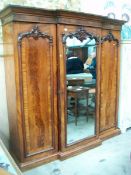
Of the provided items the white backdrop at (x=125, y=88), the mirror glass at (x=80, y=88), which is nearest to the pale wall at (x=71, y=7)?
the white backdrop at (x=125, y=88)

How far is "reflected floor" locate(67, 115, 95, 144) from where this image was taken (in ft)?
8.84

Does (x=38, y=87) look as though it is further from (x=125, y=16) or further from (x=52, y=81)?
(x=125, y=16)

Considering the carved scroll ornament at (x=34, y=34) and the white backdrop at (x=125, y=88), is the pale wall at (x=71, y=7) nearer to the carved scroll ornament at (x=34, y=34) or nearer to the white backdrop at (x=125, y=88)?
the white backdrop at (x=125, y=88)

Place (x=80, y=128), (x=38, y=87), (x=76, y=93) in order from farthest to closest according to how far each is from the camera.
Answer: (x=80, y=128) < (x=76, y=93) < (x=38, y=87)

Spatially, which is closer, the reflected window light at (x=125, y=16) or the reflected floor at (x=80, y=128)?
the reflected floor at (x=80, y=128)

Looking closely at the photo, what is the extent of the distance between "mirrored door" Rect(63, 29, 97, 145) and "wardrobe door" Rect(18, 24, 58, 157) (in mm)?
202

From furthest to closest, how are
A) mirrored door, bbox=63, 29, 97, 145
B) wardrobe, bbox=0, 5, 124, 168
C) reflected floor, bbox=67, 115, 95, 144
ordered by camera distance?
reflected floor, bbox=67, 115, 95, 144 → mirrored door, bbox=63, 29, 97, 145 → wardrobe, bbox=0, 5, 124, 168

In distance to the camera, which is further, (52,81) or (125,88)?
(125,88)

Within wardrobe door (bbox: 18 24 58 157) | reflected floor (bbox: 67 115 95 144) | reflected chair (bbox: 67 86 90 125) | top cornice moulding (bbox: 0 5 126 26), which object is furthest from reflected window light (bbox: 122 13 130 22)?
reflected floor (bbox: 67 115 95 144)

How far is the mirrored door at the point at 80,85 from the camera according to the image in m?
2.48

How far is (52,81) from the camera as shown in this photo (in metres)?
2.41

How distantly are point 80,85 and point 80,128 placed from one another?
61 centimetres

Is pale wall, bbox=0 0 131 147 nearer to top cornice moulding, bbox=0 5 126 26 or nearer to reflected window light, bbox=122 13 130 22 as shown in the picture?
reflected window light, bbox=122 13 130 22

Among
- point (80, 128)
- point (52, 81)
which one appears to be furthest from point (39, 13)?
point (80, 128)
